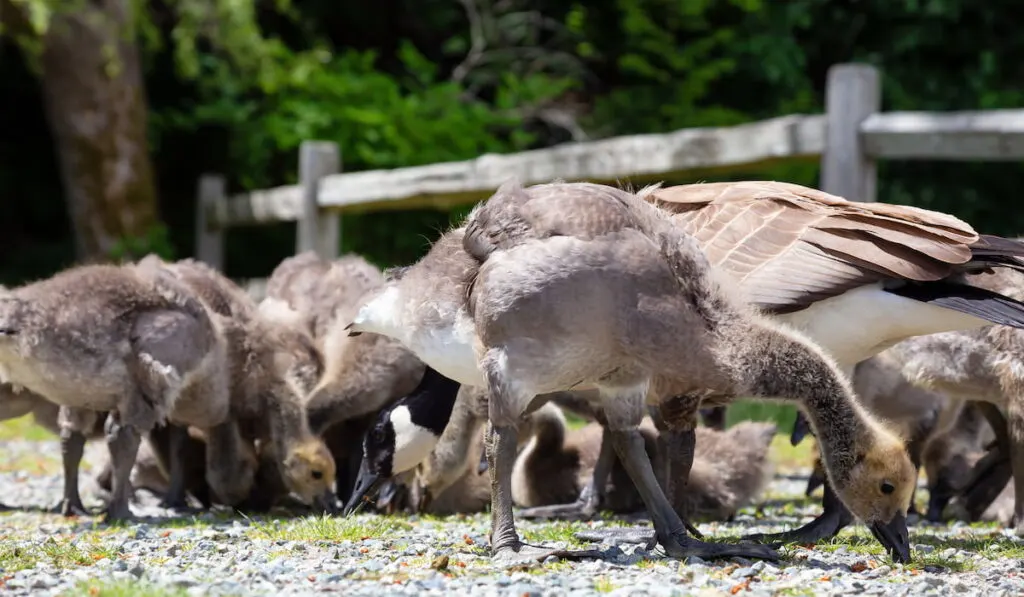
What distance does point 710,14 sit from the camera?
19.4 meters

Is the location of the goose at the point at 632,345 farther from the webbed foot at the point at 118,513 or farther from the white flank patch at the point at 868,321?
the webbed foot at the point at 118,513

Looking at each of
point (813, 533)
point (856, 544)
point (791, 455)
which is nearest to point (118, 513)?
point (813, 533)

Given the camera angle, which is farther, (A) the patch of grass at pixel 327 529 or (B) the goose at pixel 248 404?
(B) the goose at pixel 248 404

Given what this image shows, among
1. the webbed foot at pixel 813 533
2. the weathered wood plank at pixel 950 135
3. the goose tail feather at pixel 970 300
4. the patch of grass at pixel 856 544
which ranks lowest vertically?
the patch of grass at pixel 856 544

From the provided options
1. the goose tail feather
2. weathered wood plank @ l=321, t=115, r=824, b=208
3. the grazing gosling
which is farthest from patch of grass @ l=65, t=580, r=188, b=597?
weathered wood plank @ l=321, t=115, r=824, b=208

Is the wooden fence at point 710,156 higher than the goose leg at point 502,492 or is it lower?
higher

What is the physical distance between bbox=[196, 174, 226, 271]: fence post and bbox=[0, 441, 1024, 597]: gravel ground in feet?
35.7

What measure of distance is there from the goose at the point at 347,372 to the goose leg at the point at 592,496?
48.8 inches

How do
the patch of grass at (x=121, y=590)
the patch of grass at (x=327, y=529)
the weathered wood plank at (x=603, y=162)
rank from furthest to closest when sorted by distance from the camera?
the weathered wood plank at (x=603, y=162), the patch of grass at (x=327, y=529), the patch of grass at (x=121, y=590)

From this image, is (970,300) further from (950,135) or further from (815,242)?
(950,135)

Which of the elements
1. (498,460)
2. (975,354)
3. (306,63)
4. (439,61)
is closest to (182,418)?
(498,460)

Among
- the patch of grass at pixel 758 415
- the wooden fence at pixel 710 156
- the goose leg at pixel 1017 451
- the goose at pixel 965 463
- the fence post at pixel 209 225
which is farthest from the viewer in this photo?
the fence post at pixel 209 225


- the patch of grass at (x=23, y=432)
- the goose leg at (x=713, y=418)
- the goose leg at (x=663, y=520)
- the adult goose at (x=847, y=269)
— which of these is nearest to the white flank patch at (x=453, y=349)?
the goose leg at (x=663, y=520)

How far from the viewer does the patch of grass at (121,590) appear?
4402 millimetres
